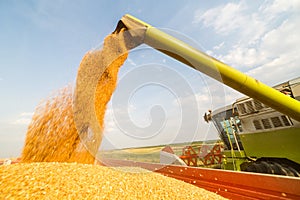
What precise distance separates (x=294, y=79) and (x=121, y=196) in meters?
2.71

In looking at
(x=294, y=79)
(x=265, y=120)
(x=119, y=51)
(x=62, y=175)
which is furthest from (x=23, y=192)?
(x=294, y=79)

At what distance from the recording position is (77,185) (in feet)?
5.32

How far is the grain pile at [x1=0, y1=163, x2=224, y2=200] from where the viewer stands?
1472 millimetres

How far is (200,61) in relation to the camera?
5.10 feet

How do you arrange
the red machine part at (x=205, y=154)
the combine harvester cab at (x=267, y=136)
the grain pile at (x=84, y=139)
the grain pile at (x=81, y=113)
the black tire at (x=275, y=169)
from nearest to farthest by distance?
the grain pile at (x=84, y=139), the grain pile at (x=81, y=113), the black tire at (x=275, y=169), the combine harvester cab at (x=267, y=136), the red machine part at (x=205, y=154)

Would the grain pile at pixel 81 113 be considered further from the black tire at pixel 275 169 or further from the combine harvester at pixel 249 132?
the black tire at pixel 275 169

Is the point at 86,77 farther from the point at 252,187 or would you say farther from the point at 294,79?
the point at 294,79

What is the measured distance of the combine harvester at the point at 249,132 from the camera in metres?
1.57

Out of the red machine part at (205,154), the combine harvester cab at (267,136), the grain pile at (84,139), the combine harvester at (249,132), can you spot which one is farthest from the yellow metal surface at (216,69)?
the red machine part at (205,154)

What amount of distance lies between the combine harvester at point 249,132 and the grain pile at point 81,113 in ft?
1.13

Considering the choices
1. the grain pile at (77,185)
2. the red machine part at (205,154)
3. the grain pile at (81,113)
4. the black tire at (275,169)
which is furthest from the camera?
the red machine part at (205,154)

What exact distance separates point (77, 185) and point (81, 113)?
2.36 feet

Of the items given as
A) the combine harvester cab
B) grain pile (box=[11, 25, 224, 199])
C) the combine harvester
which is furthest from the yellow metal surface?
the combine harvester cab

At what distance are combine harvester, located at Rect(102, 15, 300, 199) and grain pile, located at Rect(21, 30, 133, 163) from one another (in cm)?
34
